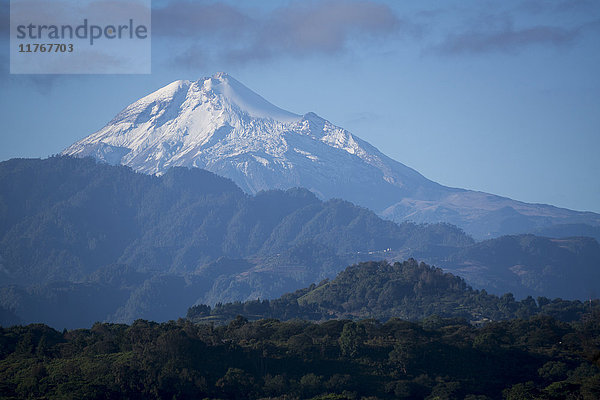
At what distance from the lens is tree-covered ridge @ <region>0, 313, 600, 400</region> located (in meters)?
68.5

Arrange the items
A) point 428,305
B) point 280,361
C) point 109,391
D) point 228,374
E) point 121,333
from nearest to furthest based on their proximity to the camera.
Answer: point 109,391 → point 228,374 → point 280,361 → point 121,333 → point 428,305

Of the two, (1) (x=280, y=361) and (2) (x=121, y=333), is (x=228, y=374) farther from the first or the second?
(2) (x=121, y=333)

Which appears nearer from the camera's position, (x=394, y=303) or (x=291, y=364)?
(x=291, y=364)

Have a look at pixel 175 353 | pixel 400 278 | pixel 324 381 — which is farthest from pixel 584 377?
pixel 400 278

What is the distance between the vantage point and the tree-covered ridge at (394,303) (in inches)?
5974

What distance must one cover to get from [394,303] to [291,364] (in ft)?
306

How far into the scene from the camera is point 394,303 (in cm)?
16838

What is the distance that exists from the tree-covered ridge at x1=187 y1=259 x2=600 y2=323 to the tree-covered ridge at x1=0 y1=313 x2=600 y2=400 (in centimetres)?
5842

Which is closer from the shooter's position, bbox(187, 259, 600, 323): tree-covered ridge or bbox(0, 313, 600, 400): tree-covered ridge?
bbox(0, 313, 600, 400): tree-covered ridge

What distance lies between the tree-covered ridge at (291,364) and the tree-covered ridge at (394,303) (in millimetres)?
58422

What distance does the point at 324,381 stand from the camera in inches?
2899

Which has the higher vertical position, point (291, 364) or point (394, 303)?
point (394, 303)

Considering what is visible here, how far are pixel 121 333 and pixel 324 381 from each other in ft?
77.8

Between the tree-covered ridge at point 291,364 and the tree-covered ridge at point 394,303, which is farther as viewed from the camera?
the tree-covered ridge at point 394,303
